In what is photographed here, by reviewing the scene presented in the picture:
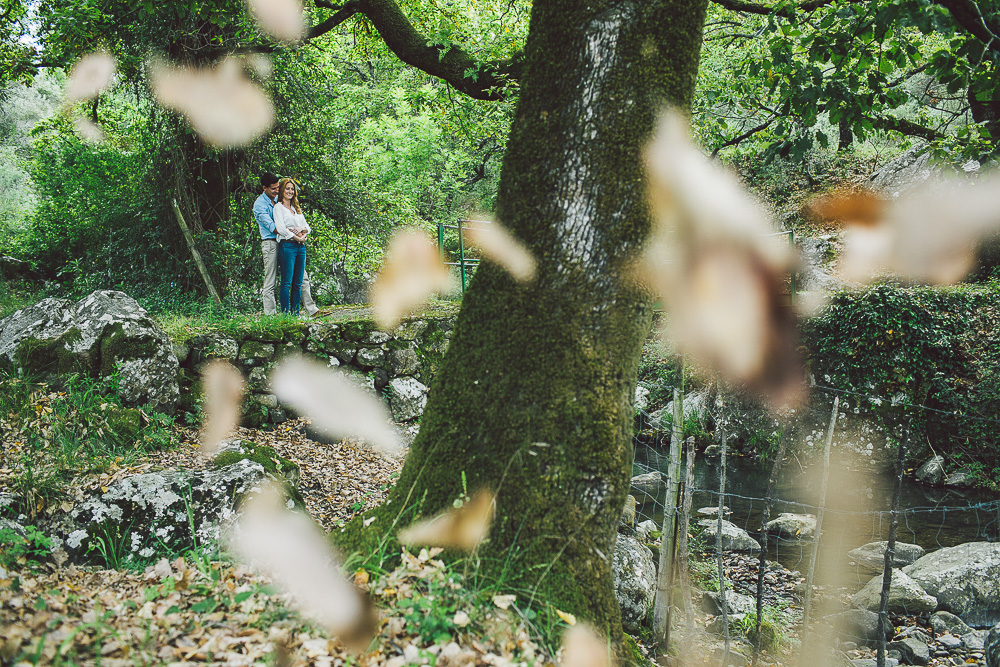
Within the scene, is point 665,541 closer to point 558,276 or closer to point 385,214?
point 558,276

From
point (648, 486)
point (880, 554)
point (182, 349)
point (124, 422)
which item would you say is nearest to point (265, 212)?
point (182, 349)

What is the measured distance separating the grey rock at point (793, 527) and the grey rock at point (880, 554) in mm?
569

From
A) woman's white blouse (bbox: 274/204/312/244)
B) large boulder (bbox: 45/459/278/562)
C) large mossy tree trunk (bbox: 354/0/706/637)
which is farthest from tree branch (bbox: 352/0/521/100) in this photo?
large boulder (bbox: 45/459/278/562)

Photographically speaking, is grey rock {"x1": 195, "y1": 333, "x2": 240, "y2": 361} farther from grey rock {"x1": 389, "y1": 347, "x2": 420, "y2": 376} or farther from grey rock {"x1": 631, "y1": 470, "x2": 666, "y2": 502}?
grey rock {"x1": 631, "y1": 470, "x2": 666, "y2": 502}

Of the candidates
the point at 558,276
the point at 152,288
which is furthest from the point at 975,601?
the point at 152,288

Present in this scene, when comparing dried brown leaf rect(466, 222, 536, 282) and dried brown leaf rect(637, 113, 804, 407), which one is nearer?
dried brown leaf rect(466, 222, 536, 282)

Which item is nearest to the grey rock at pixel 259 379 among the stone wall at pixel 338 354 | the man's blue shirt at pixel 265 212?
the stone wall at pixel 338 354

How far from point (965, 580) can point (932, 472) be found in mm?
3928

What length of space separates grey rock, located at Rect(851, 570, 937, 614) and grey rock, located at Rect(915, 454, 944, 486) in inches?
157

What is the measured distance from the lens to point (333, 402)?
21.4 ft

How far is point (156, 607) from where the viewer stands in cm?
228

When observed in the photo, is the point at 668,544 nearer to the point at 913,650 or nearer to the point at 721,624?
the point at 721,624

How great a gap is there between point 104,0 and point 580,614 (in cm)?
817

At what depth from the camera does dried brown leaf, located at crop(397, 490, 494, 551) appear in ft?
7.97
